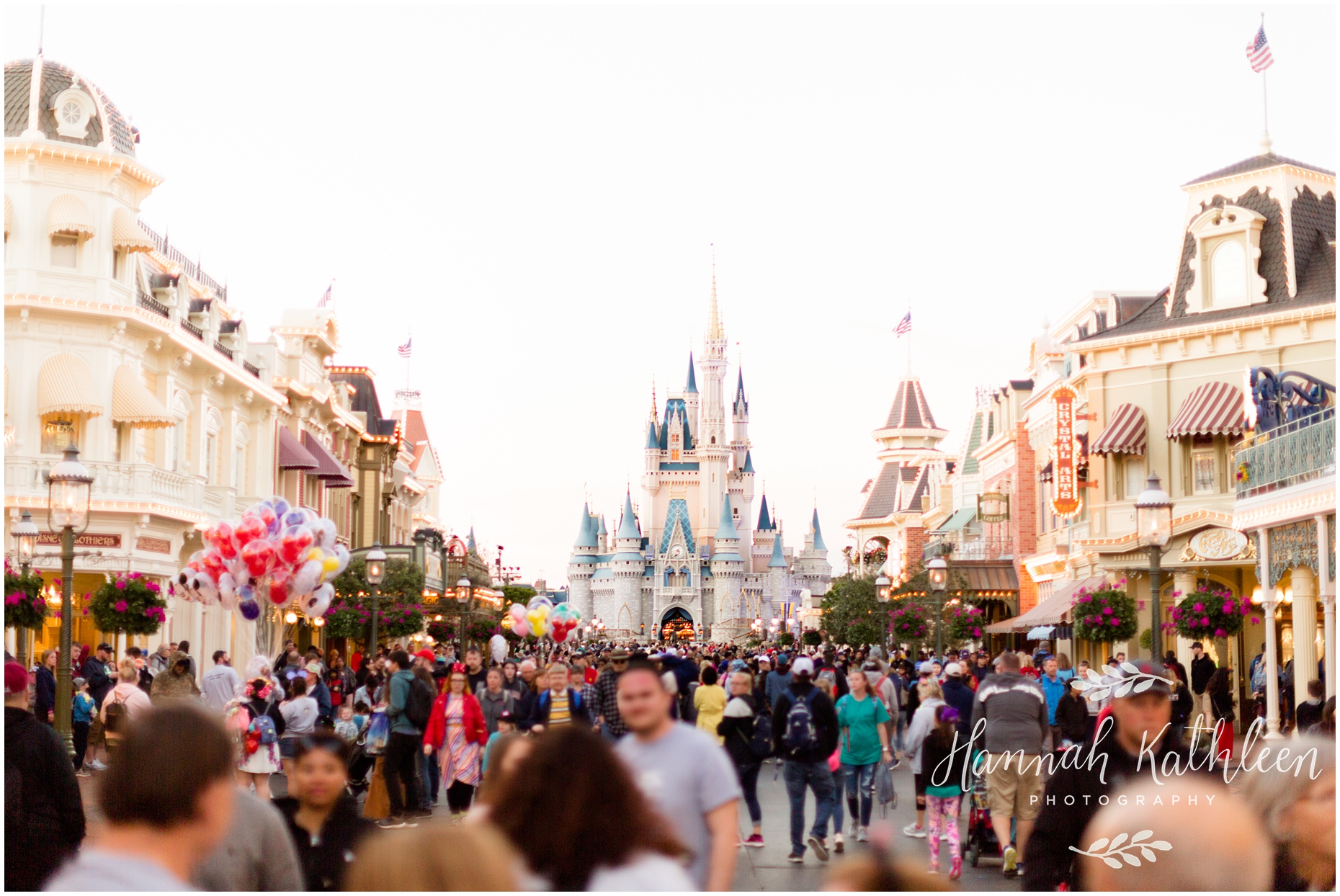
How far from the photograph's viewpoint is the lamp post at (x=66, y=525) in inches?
585

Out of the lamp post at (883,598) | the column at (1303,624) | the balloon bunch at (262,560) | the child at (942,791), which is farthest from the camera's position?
the lamp post at (883,598)

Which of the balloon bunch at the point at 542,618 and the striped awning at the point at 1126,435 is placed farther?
the balloon bunch at the point at 542,618

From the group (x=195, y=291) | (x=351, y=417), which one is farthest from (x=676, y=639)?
(x=195, y=291)

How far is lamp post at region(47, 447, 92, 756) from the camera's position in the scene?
48.7 ft

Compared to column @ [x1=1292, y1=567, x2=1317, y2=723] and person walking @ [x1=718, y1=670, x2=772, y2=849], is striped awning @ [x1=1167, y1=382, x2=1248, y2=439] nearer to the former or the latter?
column @ [x1=1292, y1=567, x2=1317, y2=723]

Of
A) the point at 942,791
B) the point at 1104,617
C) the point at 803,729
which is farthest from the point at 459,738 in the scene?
the point at 1104,617

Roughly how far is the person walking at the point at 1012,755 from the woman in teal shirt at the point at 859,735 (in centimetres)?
169

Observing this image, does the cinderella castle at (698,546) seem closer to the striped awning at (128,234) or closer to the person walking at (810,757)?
the striped awning at (128,234)

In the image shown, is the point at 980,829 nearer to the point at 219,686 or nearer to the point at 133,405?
the point at 219,686

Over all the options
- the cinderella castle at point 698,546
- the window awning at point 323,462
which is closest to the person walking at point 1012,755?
the window awning at point 323,462

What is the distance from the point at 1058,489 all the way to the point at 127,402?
18722mm

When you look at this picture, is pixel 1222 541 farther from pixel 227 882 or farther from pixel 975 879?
pixel 227 882

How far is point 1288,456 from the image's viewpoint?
18562 mm

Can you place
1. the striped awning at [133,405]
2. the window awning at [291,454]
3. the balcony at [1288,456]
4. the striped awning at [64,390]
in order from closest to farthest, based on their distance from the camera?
1. the balcony at [1288,456]
2. the striped awning at [64,390]
3. the striped awning at [133,405]
4. the window awning at [291,454]
